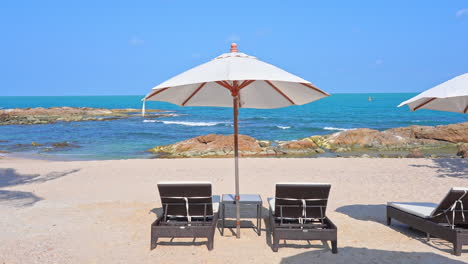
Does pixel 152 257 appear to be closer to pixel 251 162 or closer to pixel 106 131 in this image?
pixel 251 162

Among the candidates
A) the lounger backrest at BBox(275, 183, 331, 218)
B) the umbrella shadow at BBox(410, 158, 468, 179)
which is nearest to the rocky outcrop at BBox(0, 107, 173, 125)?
the umbrella shadow at BBox(410, 158, 468, 179)

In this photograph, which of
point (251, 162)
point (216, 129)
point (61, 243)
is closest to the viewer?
point (61, 243)

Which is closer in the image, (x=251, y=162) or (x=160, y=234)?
(x=160, y=234)

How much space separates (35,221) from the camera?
666cm

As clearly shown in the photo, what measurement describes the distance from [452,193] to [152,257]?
3.85m

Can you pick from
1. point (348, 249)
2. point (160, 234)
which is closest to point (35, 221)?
point (160, 234)

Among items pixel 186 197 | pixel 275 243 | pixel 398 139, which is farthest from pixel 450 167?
pixel 398 139

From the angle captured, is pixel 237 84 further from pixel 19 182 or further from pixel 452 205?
pixel 19 182

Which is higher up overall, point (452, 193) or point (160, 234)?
point (452, 193)

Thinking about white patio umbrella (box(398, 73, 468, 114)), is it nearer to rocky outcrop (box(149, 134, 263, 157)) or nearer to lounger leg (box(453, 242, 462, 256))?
lounger leg (box(453, 242, 462, 256))

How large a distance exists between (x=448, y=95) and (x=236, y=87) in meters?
2.72

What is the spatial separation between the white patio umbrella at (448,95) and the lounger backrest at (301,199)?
167 cm

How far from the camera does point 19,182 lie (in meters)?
10.8

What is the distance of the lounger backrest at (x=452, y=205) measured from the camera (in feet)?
16.2
